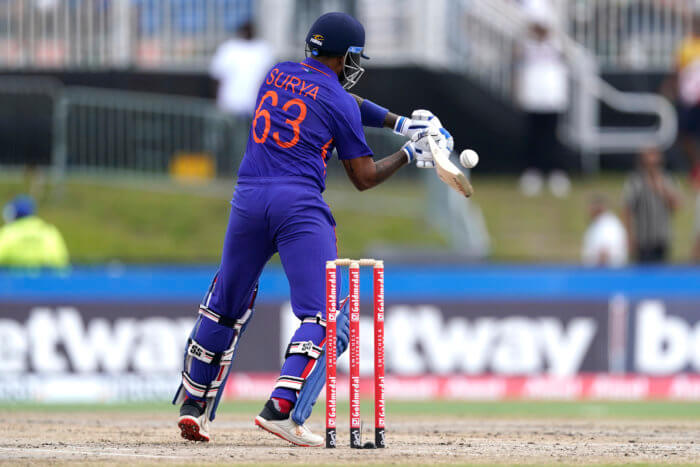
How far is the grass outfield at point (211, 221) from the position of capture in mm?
18391

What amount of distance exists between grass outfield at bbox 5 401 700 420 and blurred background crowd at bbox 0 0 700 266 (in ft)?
9.32

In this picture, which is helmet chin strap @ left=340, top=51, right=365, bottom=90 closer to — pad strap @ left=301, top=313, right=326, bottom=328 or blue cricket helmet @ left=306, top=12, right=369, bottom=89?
blue cricket helmet @ left=306, top=12, right=369, bottom=89

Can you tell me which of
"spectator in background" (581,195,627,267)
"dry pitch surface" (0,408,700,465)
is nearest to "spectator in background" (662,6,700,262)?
"spectator in background" (581,195,627,267)

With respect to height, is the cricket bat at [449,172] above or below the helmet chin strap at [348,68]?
below

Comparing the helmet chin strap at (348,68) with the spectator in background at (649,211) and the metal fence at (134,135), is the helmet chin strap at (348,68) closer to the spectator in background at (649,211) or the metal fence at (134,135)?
the spectator in background at (649,211)

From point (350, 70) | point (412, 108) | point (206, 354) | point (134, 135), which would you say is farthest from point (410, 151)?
point (412, 108)

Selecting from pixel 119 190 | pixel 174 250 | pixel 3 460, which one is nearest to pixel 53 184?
pixel 119 190

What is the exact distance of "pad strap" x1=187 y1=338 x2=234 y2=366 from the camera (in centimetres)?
796

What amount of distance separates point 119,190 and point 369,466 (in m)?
13.4

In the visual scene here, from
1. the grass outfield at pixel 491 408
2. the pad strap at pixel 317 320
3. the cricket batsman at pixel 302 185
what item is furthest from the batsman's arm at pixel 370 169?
the grass outfield at pixel 491 408

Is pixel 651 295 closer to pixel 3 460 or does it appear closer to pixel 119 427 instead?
pixel 119 427

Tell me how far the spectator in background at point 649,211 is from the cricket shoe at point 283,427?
976cm

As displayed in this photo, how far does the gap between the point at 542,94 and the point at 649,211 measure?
395 centimetres

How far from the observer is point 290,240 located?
7.49 m
